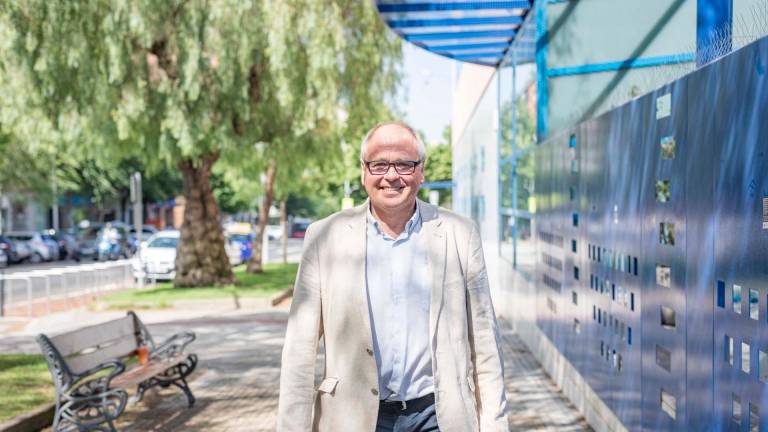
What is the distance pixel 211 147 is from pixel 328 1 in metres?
3.33

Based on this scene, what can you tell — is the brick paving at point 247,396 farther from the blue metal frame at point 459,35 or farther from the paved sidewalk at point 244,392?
the blue metal frame at point 459,35

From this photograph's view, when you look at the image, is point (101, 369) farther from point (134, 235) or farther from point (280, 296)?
point (134, 235)

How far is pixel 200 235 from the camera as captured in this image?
19875 millimetres

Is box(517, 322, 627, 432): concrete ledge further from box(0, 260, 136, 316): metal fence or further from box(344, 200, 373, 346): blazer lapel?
Answer: box(0, 260, 136, 316): metal fence

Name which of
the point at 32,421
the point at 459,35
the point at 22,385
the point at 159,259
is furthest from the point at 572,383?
the point at 159,259

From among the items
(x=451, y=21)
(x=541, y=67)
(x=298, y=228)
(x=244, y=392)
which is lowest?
(x=298, y=228)

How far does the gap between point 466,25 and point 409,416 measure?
1075cm

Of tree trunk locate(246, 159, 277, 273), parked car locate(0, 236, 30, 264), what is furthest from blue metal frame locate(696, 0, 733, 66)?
parked car locate(0, 236, 30, 264)

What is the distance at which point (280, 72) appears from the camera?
1730 cm

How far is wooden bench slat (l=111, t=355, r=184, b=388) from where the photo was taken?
7.46 m

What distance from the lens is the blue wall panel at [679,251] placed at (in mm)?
3602

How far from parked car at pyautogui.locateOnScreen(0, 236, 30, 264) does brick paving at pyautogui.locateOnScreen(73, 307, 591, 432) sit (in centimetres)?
2646

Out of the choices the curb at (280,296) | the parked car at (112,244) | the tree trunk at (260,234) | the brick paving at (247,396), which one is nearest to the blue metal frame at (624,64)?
the brick paving at (247,396)

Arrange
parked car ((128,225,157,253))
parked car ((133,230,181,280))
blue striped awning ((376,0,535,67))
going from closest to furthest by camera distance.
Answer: blue striped awning ((376,0,535,67)), parked car ((133,230,181,280)), parked car ((128,225,157,253))
